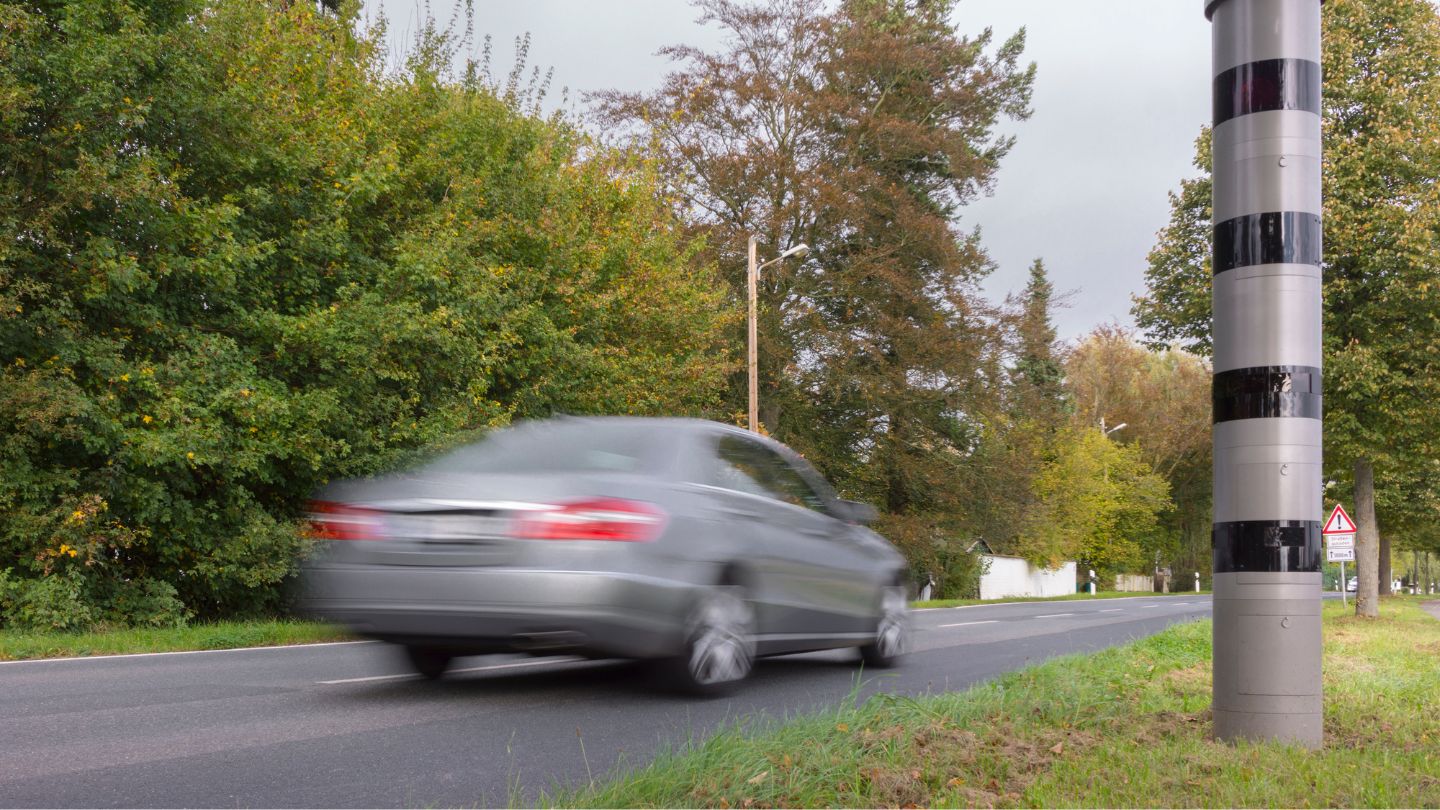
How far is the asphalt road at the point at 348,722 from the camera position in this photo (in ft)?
14.8

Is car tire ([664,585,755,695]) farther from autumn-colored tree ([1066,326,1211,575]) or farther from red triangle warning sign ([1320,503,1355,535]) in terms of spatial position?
autumn-colored tree ([1066,326,1211,575])

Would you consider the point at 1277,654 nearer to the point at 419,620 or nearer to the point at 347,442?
the point at 419,620

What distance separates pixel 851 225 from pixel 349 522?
23.6 m

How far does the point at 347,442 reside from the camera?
52.7 ft

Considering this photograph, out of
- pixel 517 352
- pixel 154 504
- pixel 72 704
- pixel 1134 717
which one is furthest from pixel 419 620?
pixel 517 352

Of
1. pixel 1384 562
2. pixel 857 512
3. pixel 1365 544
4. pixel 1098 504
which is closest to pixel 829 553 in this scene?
pixel 857 512

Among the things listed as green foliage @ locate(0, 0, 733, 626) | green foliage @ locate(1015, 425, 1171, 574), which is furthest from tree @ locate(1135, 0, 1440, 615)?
green foliage @ locate(1015, 425, 1171, 574)

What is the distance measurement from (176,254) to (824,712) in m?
12.0

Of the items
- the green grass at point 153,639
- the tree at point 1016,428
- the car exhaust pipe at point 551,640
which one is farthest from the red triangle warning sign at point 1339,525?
the car exhaust pipe at point 551,640

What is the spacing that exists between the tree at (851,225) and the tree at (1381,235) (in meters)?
6.90

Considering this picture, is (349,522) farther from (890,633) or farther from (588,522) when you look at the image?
(890,633)

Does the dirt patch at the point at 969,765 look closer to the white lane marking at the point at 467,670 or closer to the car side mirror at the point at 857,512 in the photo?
the white lane marking at the point at 467,670

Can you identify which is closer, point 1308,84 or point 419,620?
point 1308,84

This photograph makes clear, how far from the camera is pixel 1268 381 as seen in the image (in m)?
5.47
